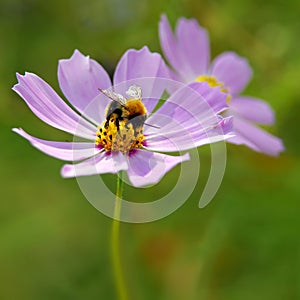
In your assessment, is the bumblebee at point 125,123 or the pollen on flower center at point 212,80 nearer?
the bumblebee at point 125,123

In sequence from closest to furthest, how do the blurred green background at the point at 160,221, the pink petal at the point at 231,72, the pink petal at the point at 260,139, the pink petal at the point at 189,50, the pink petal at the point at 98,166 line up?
the pink petal at the point at 98,166 < the pink petal at the point at 260,139 < the pink petal at the point at 189,50 < the pink petal at the point at 231,72 < the blurred green background at the point at 160,221

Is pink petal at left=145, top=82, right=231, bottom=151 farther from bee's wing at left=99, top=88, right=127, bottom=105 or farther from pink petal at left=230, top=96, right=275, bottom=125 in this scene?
pink petal at left=230, top=96, right=275, bottom=125

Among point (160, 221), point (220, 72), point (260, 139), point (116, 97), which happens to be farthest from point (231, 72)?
point (116, 97)

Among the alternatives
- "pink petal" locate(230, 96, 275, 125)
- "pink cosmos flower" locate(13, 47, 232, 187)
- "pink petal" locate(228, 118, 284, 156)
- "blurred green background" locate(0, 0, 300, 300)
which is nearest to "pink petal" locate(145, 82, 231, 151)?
"pink cosmos flower" locate(13, 47, 232, 187)

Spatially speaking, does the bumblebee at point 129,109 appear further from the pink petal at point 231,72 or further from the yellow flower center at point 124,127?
the pink petal at point 231,72

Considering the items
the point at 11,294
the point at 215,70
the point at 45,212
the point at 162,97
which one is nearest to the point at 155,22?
the point at 215,70

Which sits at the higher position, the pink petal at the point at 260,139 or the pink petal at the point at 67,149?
the pink petal at the point at 260,139

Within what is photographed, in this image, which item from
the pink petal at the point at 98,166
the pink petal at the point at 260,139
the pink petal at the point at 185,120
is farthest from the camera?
the pink petal at the point at 260,139

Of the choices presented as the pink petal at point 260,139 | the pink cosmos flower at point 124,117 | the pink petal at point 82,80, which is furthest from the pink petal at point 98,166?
the pink petal at point 260,139

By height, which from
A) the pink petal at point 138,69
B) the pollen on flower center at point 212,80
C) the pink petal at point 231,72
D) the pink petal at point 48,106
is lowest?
the pink petal at point 48,106
